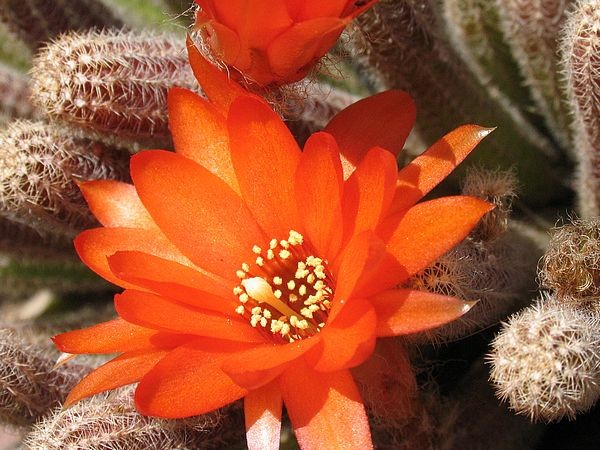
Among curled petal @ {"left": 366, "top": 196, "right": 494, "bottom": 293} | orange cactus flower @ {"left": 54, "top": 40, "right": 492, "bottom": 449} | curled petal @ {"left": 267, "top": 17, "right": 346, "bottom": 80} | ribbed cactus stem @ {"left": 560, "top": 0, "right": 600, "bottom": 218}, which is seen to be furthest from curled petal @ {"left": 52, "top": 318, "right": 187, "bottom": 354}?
ribbed cactus stem @ {"left": 560, "top": 0, "right": 600, "bottom": 218}

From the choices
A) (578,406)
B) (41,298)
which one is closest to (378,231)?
(578,406)

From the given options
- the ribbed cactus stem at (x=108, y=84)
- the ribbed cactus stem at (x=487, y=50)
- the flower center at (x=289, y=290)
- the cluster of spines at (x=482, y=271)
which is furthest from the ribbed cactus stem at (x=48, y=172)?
the ribbed cactus stem at (x=487, y=50)

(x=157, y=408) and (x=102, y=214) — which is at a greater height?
(x=102, y=214)

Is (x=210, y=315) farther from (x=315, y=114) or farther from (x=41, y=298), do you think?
(x=41, y=298)

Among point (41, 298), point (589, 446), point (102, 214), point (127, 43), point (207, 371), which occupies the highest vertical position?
point (127, 43)

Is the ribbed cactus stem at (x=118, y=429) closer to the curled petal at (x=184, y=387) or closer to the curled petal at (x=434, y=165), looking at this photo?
the curled petal at (x=184, y=387)

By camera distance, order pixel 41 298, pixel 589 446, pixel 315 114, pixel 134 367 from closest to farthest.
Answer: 1. pixel 134 367
2. pixel 589 446
3. pixel 315 114
4. pixel 41 298
